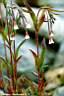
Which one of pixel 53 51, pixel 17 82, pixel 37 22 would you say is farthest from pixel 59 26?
pixel 37 22

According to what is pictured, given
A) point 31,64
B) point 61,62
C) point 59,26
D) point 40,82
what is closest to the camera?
point 40,82

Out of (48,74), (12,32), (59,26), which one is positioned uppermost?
(12,32)

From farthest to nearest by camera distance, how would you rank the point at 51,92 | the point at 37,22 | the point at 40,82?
the point at 51,92 → the point at 40,82 → the point at 37,22

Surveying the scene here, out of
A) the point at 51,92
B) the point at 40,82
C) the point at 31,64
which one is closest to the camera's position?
the point at 40,82

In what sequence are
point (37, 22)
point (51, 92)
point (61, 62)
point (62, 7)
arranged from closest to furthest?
point (37, 22), point (51, 92), point (61, 62), point (62, 7)

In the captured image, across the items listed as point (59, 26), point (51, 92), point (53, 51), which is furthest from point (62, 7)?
point (51, 92)

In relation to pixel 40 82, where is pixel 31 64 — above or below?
below

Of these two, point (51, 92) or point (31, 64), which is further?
point (31, 64)

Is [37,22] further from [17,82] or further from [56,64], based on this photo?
[56,64]

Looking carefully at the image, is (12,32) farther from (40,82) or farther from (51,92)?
(51,92)
